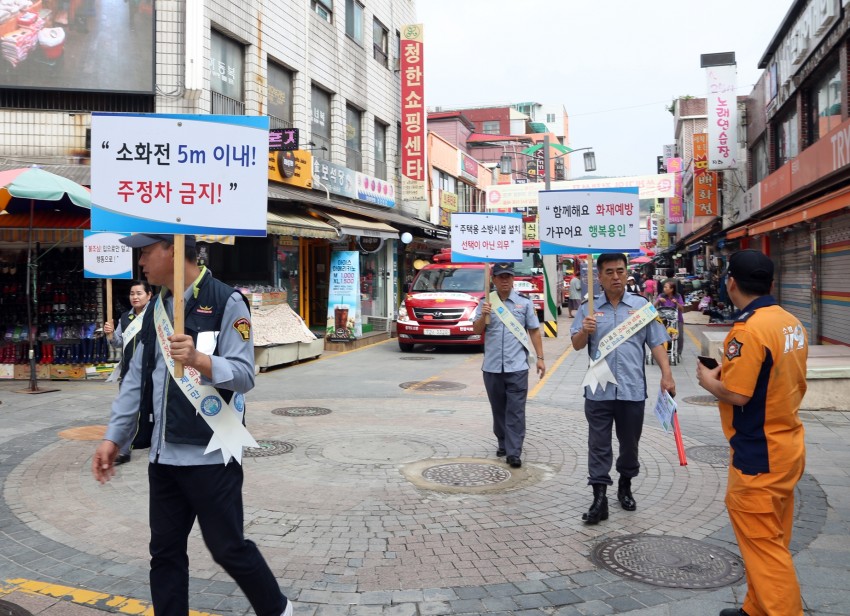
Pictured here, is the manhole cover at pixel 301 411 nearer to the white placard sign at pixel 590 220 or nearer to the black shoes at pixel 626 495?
Answer: the white placard sign at pixel 590 220

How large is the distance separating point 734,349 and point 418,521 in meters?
2.68

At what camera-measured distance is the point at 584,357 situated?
15.2 metres

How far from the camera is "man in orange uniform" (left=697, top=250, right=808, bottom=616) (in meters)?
3.21

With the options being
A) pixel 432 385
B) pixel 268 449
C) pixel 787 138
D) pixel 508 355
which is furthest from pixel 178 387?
pixel 787 138

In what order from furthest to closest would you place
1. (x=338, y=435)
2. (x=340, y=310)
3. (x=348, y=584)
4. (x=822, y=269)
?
(x=340, y=310) < (x=822, y=269) < (x=338, y=435) < (x=348, y=584)

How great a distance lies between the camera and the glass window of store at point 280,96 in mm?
17609

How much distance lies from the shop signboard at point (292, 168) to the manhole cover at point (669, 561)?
13168mm

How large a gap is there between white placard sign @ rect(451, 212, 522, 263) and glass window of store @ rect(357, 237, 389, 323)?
12450 millimetres

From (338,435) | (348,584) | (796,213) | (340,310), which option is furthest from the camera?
(340,310)

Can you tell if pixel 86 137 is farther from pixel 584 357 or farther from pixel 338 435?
pixel 584 357

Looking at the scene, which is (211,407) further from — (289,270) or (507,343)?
(289,270)

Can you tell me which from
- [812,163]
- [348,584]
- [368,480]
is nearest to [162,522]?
[348,584]

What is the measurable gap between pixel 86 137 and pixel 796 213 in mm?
13089

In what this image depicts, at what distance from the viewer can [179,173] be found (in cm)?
341
